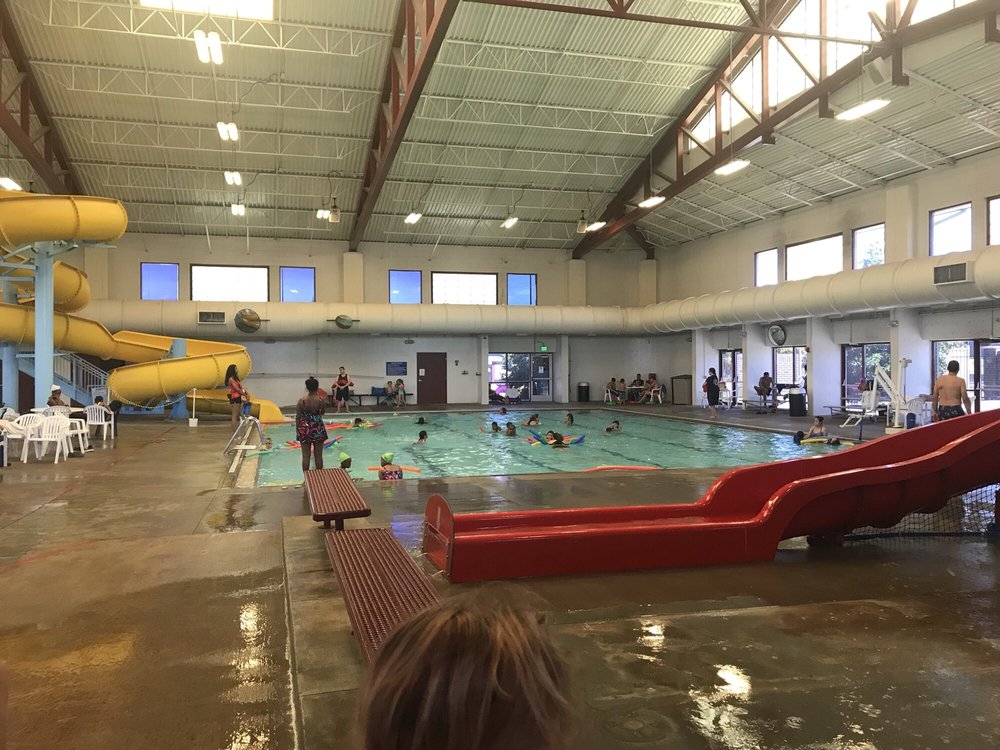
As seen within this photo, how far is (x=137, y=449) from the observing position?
38.7 ft

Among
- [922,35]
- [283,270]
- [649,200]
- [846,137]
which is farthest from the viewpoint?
[283,270]

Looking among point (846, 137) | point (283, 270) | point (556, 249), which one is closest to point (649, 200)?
point (846, 137)

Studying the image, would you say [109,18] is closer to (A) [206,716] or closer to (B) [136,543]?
(B) [136,543]

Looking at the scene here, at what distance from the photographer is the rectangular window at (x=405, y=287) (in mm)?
26547

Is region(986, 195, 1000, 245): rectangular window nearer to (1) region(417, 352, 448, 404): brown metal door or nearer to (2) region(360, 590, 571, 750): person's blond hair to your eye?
(1) region(417, 352, 448, 404): brown metal door

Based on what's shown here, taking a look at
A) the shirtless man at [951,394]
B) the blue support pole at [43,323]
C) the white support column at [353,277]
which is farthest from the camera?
the white support column at [353,277]

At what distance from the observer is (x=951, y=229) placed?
653 inches

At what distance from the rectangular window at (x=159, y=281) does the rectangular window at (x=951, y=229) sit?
24.5 metres

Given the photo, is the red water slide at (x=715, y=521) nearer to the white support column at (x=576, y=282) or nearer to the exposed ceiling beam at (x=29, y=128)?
the exposed ceiling beam at (x=29, y=128)

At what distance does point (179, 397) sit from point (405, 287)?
10.6 meters

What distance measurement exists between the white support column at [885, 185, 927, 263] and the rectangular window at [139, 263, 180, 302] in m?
23.5

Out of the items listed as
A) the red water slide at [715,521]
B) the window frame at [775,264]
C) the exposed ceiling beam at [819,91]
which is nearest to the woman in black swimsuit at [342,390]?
the exposed ceiling beam at [819,91]

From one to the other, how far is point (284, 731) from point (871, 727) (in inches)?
90.2

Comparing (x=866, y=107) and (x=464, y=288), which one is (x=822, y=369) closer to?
(x=866, y=107)
